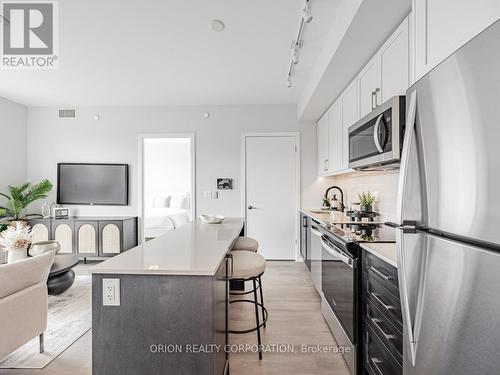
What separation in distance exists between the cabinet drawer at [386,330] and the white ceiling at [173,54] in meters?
2.20

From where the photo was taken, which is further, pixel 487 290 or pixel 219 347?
pixel 219 347

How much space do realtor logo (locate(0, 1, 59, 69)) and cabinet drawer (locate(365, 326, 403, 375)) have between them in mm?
3320

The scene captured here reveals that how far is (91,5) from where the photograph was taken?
225 centimetres

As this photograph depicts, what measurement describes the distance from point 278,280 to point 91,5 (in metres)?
3.53

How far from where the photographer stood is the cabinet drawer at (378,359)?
1329 millimetres

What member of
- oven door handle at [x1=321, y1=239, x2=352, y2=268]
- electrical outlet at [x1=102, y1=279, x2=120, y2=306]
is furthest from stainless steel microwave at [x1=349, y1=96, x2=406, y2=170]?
electrical outlet at [x1=102, y1=279, x2=120, y2=306]

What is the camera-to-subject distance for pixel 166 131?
4.94m

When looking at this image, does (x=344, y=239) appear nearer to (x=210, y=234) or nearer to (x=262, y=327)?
(x=210, y=234)

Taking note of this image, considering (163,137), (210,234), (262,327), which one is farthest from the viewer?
(163,137)

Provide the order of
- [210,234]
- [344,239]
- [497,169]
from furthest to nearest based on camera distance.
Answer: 1. [210,234]
2. [344,239]
3. [497,169]

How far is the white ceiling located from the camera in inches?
91.4

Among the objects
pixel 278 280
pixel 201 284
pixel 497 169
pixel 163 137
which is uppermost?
pixel 163 137

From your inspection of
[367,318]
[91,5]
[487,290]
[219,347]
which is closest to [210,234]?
[219,347]

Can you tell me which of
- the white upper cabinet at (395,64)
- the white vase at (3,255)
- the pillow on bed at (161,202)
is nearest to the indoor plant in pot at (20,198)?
the white vase at (3,255)
